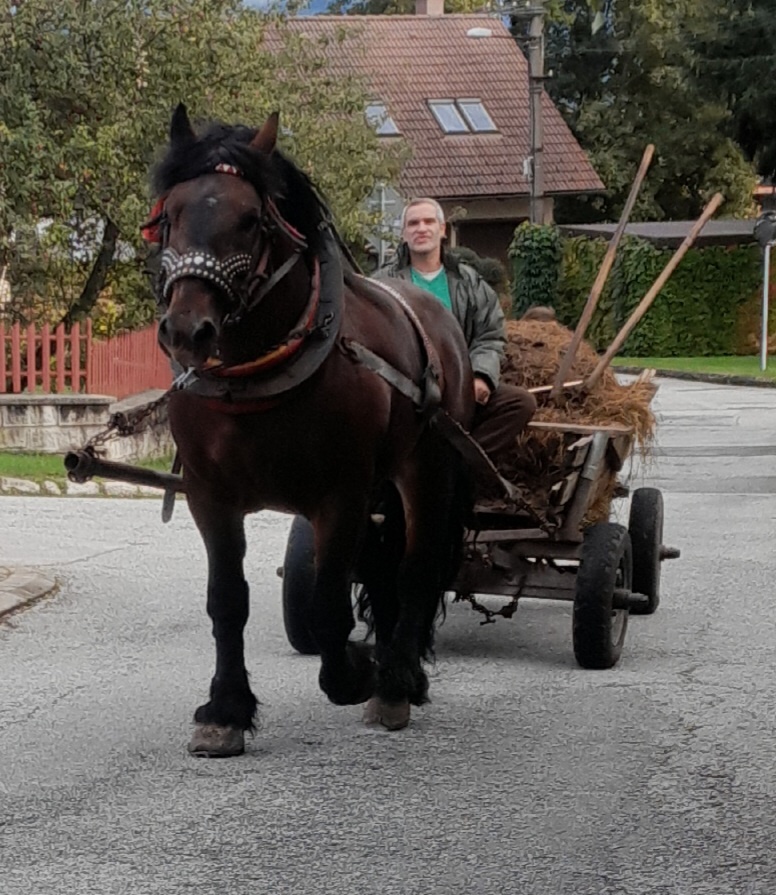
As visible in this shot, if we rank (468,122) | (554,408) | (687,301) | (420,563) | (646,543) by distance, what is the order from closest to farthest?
(420,563), (554,408), (646,543), (687,301), (468,122)

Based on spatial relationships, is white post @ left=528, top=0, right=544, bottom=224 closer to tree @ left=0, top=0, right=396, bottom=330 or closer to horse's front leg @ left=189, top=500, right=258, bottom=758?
tree @ left=0, top=0, right=396, bottom=330

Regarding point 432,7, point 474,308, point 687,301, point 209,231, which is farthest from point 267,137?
point 432,7

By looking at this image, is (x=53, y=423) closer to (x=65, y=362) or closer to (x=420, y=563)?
(x=65, y=362)

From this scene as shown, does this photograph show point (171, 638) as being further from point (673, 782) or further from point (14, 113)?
point (14, 113)

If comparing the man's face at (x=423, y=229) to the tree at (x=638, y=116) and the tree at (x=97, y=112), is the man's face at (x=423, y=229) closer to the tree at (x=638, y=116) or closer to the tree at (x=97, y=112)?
the tree at (x=97, y=112)

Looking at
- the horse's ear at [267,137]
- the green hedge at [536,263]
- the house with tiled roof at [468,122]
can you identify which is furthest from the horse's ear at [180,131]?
the house with tiled roof at [468,122]

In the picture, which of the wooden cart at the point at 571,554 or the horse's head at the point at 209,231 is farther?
the wooden cart at the point at 571,554

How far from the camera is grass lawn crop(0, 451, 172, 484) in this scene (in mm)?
15047

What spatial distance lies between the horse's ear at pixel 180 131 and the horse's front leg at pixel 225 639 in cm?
119

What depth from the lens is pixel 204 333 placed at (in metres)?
4.99

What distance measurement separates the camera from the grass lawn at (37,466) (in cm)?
1505

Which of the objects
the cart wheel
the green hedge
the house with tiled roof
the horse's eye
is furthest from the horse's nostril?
the house with tiled roof

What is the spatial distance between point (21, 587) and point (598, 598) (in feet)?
12.0

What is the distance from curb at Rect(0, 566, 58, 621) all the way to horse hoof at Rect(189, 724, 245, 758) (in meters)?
3.16
